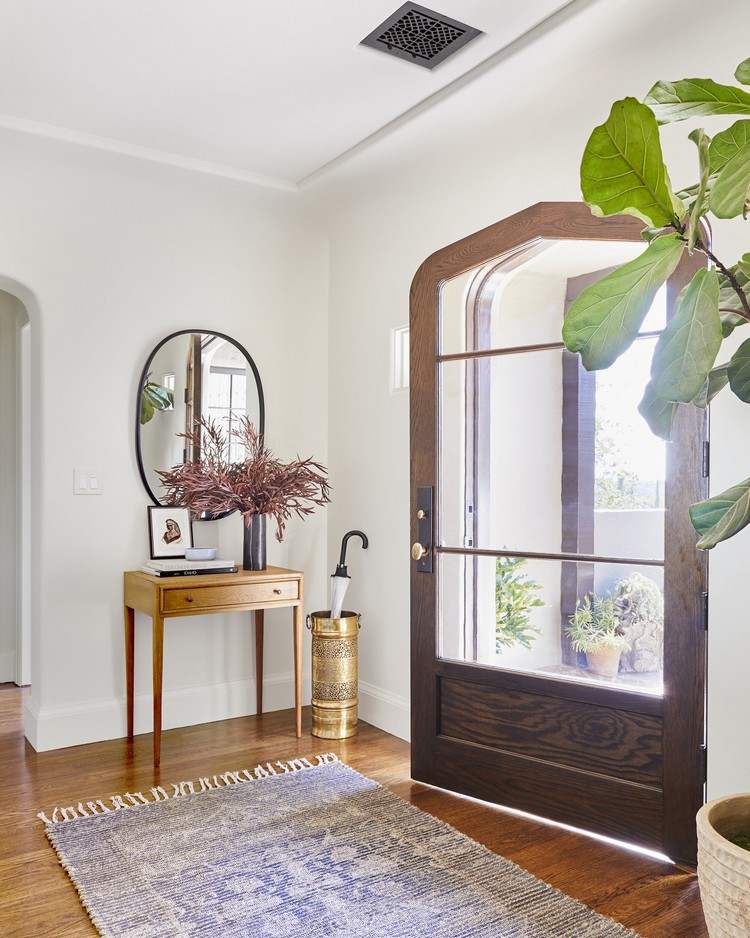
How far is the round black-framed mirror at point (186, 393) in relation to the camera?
12.1 ft

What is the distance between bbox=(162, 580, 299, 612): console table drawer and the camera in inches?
128

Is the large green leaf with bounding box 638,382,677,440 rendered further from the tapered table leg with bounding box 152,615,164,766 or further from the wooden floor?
the tapered table leg with bounding box 152,615,164,766

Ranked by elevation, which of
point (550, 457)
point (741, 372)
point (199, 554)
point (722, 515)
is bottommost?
point (199, 554)

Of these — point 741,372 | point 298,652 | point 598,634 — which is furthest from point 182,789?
point 741,372

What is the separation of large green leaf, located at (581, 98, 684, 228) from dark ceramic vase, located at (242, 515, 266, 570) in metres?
2.55

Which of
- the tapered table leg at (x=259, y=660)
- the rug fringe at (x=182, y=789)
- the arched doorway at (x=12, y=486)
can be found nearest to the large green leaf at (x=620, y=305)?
the rug fringe at (x=182, y=789)

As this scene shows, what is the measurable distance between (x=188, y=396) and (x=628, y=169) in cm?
284

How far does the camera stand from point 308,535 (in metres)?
4.14

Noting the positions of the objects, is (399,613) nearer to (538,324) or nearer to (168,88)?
(538,324)

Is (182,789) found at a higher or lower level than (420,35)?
lower

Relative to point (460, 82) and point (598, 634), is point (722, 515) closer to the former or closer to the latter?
point (598, 634)

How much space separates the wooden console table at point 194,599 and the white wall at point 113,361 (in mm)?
137

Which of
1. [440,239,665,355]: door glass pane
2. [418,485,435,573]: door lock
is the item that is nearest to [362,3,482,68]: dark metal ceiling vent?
Answer: [440,239,665,355]: door glass pane

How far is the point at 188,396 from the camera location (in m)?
3.79
